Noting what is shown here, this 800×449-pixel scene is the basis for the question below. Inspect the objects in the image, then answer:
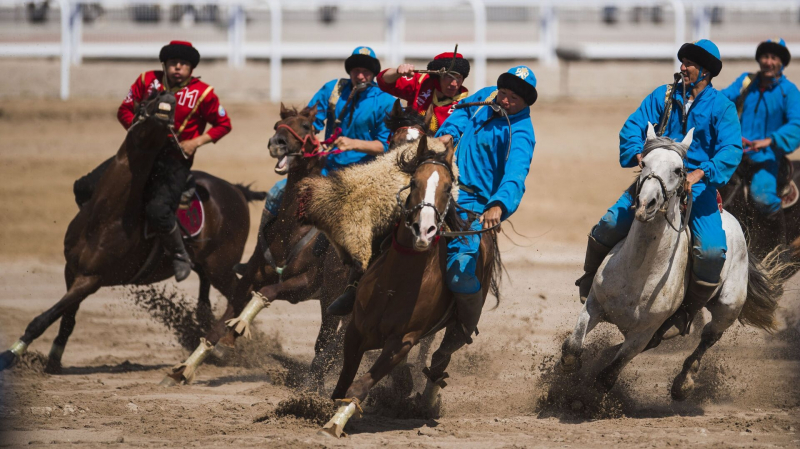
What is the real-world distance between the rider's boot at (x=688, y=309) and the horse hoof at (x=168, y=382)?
11.3ft

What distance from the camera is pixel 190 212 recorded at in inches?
321

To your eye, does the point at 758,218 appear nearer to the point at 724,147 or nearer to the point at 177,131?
the point at 724,147

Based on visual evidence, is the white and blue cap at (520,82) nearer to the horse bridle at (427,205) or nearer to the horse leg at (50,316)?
the horse bridle at (427,205)

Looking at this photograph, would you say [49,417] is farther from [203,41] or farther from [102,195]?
[203,41]

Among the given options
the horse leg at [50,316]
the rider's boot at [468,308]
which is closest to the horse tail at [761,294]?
the rider's boot at [468,308]

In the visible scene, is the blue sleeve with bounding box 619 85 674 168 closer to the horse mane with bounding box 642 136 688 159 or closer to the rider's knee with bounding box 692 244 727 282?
the horse mane with bounding box 642 136 688 159

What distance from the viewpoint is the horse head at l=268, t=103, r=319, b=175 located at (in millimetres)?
6891

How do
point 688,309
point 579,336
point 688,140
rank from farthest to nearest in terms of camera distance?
point 688,309, point 579,336, point 688,140

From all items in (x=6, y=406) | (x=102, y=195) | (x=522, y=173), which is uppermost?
(x=522, y=173)

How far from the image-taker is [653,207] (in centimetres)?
548

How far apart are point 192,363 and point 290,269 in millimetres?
1026

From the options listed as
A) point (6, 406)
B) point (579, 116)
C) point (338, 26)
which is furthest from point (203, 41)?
point (6, 406)

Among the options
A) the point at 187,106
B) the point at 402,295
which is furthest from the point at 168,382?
the point at 402,295

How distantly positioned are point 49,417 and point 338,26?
15.0m
